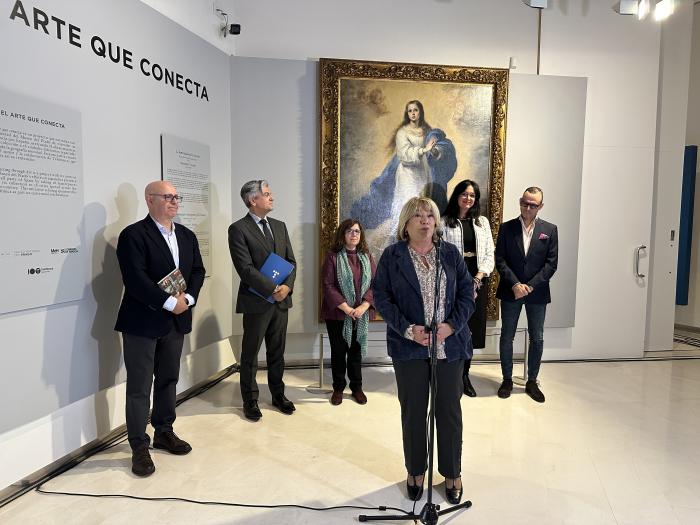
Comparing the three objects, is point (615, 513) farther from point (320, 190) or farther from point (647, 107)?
point (647, 107)

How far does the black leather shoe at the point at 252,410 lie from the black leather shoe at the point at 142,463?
889 mm

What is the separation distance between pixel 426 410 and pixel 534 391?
2194 millimetres

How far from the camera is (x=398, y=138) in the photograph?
505cm

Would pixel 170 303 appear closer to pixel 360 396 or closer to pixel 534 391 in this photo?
pixel 360 396

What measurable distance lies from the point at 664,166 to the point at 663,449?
3667 mm

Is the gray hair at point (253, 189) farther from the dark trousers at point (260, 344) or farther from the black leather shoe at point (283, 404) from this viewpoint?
the black leather shoe at point (283, 404)

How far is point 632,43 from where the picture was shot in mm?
5402

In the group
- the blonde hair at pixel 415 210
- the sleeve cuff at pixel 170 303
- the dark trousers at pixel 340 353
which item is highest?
the blonde hair at pixel 415 210

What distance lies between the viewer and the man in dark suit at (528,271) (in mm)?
4223

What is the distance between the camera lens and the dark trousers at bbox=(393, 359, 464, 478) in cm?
252

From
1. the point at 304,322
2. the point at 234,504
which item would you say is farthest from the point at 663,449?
the point at 304,322

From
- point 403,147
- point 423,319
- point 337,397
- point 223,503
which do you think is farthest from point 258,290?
point 403,147

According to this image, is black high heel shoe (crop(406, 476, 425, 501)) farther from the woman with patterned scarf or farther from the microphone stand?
the woman with patterned scarf

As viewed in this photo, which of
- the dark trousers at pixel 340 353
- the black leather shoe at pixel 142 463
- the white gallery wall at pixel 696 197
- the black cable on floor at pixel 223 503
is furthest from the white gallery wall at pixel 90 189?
the white gallery wall at pixel 696 197
